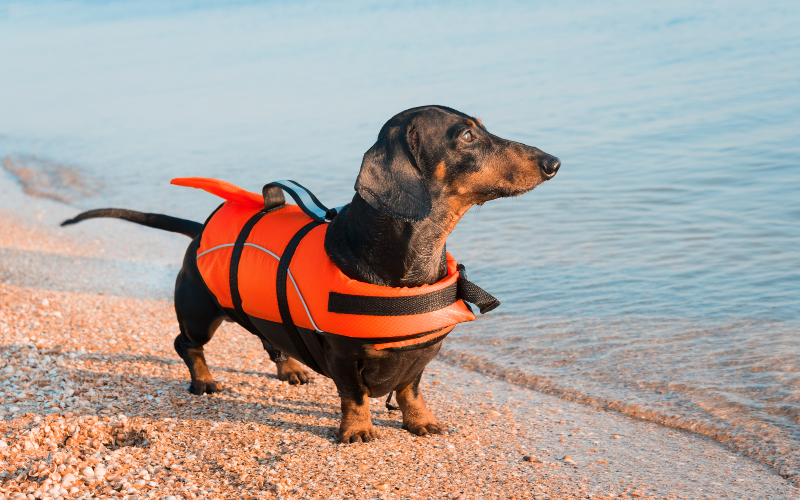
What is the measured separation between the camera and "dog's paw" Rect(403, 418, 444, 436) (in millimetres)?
3636

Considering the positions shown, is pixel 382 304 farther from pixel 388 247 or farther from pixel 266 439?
pixel 266 439

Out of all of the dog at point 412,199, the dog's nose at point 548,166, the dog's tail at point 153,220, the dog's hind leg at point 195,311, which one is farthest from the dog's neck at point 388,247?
the dog's tail at point 153,220

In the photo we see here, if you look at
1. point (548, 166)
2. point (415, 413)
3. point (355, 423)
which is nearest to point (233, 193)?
point (355, 423)

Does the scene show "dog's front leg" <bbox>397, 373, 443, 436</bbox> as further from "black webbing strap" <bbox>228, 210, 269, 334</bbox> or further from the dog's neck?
"black webbing strap" <bbox>228, 210, 269, 334</bbox>

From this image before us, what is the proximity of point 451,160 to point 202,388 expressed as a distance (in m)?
2.07

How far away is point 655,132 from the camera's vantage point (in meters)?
11.3

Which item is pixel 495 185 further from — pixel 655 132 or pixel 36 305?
pixel 655 132

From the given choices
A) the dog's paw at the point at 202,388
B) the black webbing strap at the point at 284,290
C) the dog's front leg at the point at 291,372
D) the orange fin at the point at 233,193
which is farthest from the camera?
the dog's front leg at the point at 291,372

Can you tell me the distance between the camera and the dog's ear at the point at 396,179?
288 centimetres

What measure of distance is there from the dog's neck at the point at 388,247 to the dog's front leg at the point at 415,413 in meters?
0.72

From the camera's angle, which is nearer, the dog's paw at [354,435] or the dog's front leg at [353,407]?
the dog's front leg at [353,407]

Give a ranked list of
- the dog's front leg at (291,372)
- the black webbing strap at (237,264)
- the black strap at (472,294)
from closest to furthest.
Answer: the black strap at (472,294), the black webbing strap at (237,264), the dog's front leg at (291,372)

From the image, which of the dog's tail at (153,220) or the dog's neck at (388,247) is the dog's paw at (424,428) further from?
the dog's tail at (153,220)

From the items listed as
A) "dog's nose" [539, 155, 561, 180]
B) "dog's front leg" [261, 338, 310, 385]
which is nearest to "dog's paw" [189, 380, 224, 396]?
"dog's front leg" [261, 338, 310, 385]
